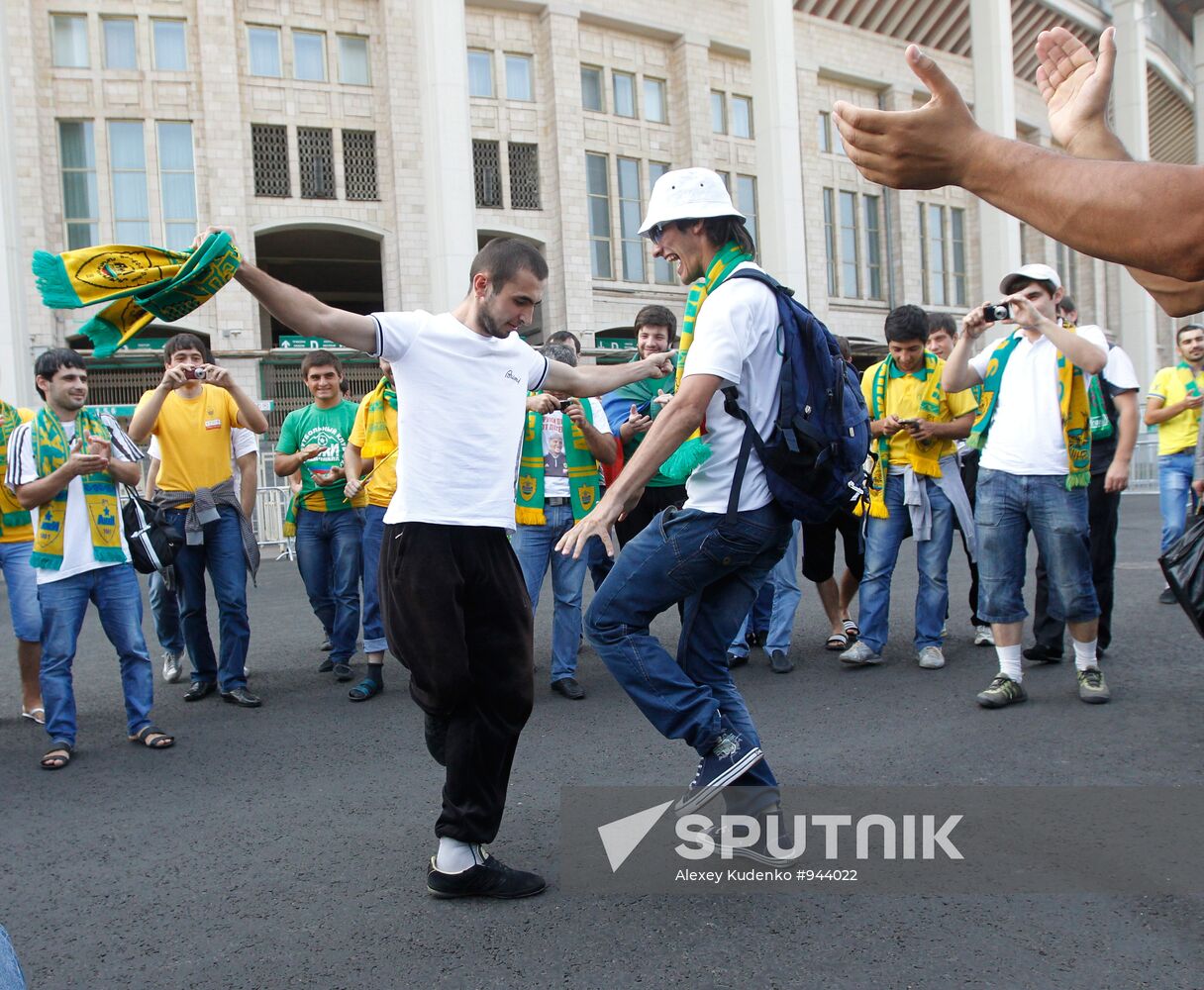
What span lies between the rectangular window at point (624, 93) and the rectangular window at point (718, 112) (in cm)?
287

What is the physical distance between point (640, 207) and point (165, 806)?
30.5 meters

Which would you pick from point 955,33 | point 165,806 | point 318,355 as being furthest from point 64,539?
point 955,33

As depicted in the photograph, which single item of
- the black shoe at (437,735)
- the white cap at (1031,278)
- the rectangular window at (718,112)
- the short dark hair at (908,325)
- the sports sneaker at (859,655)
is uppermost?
the rectangular window at (718,112)

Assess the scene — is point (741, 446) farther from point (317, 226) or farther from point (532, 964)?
point (317, 226)

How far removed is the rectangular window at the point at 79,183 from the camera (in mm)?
26750

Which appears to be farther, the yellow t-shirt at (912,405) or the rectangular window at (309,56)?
the rectangular window at (309,56)

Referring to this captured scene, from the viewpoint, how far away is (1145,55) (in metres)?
43.9

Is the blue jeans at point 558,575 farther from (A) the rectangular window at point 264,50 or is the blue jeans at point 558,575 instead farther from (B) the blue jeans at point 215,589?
(A) the rectangular window at point 264,50

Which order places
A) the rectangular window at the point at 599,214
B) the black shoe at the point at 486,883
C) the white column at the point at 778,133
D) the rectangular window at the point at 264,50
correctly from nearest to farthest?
the black shoe at the point at 486,883, the rectangular window at the point at 264,50, the white column at the point at 778,133, the rectangular window at the point at 599,214

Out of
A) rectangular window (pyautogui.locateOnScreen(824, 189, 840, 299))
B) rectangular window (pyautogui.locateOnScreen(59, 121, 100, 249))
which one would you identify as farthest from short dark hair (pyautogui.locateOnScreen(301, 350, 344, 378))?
rectangular window (pyautogui.locateOnScreen(824, 189, 840, 299))

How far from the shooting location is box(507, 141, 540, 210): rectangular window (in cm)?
3098

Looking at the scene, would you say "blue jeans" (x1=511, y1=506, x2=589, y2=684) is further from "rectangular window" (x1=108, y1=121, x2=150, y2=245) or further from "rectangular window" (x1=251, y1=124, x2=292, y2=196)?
"rectangular window" (x1=251, y1=124, x2=292, y2=196)

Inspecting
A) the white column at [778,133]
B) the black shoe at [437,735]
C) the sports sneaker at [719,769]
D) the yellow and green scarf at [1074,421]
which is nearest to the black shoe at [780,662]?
the yellow and green scarf at [1074,421]

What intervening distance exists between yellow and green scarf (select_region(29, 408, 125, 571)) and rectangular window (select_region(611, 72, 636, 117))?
29287mm
